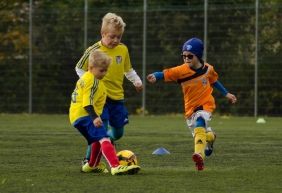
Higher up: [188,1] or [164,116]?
[188,1]

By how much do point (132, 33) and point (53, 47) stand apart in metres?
2.43

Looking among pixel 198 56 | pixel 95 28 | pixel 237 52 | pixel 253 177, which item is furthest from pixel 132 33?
pixel 253 177

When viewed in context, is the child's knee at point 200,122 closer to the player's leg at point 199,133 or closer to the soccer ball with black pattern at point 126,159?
the player's leg at point 199,133

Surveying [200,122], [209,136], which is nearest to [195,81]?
[200,122]

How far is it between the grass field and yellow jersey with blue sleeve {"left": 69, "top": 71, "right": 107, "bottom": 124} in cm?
61

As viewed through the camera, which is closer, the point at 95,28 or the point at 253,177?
the point at 253,177

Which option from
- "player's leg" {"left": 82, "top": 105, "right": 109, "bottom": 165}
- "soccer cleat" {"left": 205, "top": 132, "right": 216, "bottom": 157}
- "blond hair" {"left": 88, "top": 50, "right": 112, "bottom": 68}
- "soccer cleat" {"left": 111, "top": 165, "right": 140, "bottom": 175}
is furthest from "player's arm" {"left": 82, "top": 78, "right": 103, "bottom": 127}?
"soccer cleat" {"left": 205, "top": 132, "right": 216, "bottom": 157}

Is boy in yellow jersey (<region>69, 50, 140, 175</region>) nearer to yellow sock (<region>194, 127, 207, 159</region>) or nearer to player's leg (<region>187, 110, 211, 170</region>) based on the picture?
→ player's leg (<region>187, 110, 211, 170</region>)

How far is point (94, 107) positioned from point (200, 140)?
130 centimetres

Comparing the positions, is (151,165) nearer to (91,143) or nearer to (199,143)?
(199,143)

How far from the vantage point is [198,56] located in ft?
33.7

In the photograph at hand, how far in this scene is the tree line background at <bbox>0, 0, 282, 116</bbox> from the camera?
84.9 feet

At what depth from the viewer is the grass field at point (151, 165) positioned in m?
7.87

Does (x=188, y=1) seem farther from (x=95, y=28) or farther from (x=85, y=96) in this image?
(x=85, y=96)
